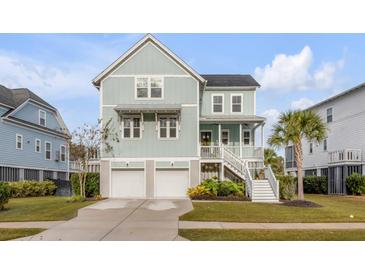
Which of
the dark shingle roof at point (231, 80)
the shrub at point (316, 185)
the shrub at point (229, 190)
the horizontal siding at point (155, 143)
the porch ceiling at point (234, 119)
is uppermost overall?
the dark shingle roof at point (231, 80)

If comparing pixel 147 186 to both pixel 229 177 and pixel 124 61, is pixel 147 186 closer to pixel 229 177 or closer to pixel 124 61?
pixel 229 177

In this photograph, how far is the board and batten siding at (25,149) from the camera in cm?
2630

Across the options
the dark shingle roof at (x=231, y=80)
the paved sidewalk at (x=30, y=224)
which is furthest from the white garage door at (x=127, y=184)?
the paved sidewalk at (x=30, y=224)

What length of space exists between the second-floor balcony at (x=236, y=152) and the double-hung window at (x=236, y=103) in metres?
2.83

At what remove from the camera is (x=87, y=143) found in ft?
70.9

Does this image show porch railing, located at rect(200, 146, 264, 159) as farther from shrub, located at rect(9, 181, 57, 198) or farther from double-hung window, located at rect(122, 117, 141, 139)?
shrub, located at rect(9, 181, 57, 198)

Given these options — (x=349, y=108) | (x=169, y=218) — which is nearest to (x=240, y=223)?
(x=169, y=218)

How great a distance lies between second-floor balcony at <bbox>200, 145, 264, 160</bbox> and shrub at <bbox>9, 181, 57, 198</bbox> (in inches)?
489

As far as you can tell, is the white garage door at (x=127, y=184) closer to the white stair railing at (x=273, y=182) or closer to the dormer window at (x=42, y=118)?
the white stair railing at (x=273, y=182)

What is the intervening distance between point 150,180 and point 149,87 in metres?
5.51

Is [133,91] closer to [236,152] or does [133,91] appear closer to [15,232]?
[236,152]

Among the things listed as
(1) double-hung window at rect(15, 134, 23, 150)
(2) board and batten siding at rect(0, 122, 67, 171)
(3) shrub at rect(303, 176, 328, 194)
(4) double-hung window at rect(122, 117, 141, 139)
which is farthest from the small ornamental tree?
(3) shrub at rect(303, 176, 328, 194)

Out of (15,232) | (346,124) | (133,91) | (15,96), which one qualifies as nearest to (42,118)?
(15,96)

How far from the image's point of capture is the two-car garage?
72.9ft
